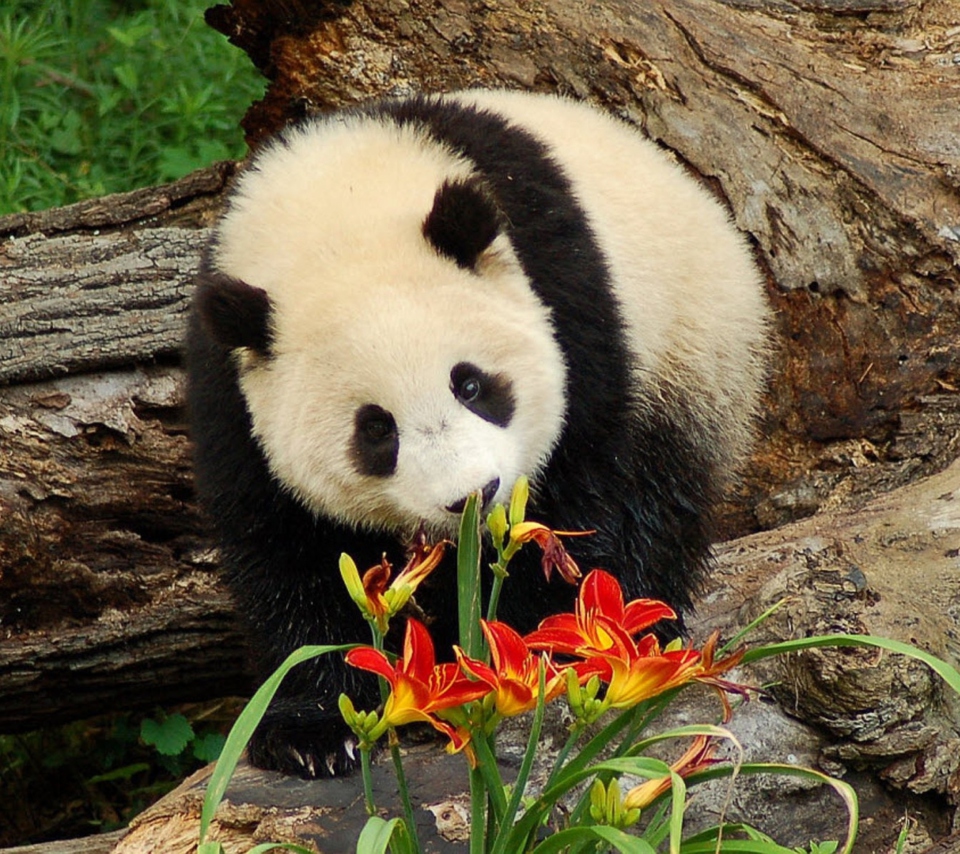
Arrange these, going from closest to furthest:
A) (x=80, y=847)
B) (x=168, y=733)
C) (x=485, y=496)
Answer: (x=485, y=496) → (x=80, y=847) → (x=168, y=733)

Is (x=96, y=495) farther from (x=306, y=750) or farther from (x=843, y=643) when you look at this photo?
(x=843, y=643)

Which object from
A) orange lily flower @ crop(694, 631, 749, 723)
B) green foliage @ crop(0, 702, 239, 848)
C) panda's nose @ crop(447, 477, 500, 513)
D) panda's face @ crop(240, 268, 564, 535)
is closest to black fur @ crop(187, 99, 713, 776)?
panda's face @ crop(240, 268, 564, 535)

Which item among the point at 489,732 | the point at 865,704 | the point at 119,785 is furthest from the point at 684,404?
the point at 119,785

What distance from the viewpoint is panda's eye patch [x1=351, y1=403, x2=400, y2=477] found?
282cm

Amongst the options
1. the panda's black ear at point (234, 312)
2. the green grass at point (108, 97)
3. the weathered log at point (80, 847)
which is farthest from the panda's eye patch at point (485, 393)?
the green grass at point (108, 97)

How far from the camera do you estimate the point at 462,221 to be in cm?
283

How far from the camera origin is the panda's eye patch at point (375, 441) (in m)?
2.82

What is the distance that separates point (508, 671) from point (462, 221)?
46.6 inches

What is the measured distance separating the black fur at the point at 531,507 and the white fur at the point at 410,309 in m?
0.09

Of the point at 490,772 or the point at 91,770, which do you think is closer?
the point at 490,772

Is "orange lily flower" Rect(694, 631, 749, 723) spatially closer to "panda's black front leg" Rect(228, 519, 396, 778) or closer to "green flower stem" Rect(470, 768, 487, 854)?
"green flower stem" Rect(470, 768, 487, 854)

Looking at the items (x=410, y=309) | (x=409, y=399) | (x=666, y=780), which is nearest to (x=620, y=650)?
(x=666, y=780)

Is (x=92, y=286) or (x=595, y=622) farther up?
(x=595, y=622)

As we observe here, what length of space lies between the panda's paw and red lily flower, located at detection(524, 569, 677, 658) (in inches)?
36.6
